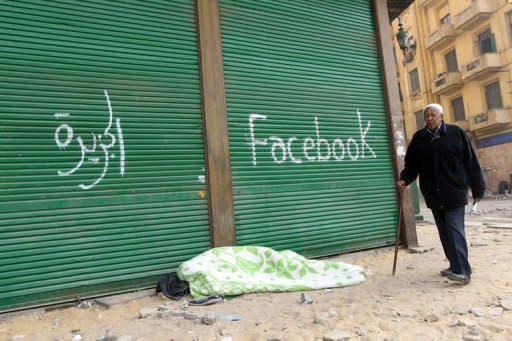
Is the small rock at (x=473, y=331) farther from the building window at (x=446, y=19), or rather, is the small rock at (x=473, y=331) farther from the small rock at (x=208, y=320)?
the building window at (x=446, y=19)

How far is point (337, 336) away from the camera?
2.91 meters

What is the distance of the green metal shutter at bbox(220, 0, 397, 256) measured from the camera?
5.54m

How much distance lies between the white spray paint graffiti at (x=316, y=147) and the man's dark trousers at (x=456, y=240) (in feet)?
6.65

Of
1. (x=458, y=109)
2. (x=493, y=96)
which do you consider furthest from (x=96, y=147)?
(x=458, y=109)

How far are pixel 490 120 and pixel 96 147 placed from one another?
935 inches

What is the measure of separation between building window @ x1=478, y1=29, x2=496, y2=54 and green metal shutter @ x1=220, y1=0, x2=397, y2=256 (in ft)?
67.9

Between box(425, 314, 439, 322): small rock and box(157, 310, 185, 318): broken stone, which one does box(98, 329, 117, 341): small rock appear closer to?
box(157, 310, 185, 318): broken stone

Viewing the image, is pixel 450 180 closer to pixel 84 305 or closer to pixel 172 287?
pixel 172 287

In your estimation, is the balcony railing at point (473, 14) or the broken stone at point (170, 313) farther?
the balcony railing at point (473, 14)

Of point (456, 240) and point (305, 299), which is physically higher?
point (456, 240)

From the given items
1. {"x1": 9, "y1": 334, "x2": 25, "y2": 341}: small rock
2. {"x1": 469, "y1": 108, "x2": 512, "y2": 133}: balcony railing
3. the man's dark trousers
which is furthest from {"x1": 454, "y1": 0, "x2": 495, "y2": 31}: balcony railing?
{"x1": 9, "y1": 334, "x2": 25, "y2": 341}: small rock

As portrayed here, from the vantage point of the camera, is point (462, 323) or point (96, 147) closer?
point (462, 323)

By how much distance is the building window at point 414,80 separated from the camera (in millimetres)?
29352

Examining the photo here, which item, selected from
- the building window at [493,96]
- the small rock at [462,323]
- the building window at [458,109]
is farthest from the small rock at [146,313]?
the building window at [458,109]
